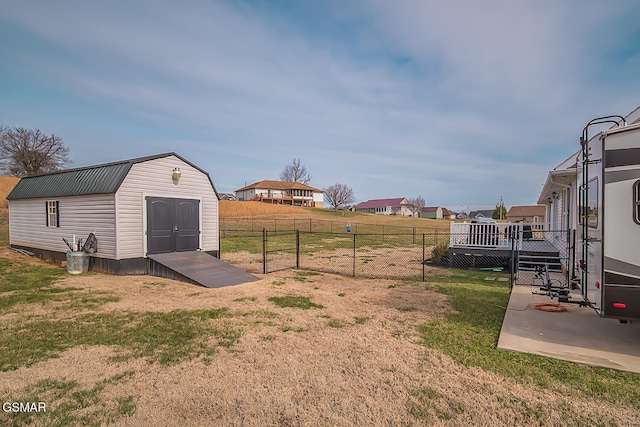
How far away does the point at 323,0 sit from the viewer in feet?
33.9

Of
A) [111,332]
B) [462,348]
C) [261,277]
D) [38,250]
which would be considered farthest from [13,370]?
[38,250]

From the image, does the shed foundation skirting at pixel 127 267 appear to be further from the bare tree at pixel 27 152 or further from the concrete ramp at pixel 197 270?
the bare tree at pixel 27 152

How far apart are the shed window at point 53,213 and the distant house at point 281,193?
55.7 meters

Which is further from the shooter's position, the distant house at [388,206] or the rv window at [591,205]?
the distant house at [388,206]

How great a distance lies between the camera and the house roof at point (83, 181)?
34.2 feet

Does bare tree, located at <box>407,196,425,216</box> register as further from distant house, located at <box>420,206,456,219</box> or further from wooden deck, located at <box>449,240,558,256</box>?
wooden deck, located at <box>449,240,558,256</box>

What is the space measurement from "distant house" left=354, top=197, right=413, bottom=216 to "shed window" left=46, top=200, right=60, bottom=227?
8193cm

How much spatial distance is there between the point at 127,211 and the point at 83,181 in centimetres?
247

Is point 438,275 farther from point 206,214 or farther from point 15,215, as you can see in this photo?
point 15,215

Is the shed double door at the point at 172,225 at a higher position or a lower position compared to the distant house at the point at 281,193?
lower

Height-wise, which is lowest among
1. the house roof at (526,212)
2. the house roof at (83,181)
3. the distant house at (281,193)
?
the house roof at (526,212)

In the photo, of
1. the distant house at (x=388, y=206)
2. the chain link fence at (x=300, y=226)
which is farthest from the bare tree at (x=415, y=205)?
the chain link fence at (x=300, y=226)

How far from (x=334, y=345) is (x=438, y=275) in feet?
24.3

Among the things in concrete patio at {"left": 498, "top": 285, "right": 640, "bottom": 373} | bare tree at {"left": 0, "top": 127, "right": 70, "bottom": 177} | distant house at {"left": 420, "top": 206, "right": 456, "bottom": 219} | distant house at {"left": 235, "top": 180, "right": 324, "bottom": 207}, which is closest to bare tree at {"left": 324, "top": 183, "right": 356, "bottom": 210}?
distant house at {"left": 235, "top": 180, "right": 324, "bottom": 207}
